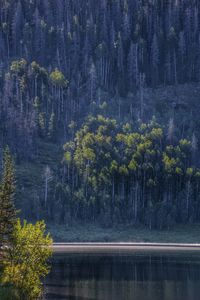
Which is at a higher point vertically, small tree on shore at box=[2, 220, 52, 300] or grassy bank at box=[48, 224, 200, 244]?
small tree on shore at box=[2, 220, 52, 300]

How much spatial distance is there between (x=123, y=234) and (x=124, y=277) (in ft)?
241

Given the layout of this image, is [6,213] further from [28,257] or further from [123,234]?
[123,234]

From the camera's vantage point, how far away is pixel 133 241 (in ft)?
586

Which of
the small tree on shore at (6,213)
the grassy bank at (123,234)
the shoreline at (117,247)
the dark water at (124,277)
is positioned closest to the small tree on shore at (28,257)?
the small tree on shore at (6,213)

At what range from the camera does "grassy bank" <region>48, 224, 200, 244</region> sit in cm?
17975

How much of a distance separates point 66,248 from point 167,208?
42679 millimetres

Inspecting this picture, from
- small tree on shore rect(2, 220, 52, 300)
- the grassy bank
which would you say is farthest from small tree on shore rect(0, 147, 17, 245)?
the grassy bank

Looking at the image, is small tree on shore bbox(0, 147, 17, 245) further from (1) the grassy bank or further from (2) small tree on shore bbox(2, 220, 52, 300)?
(1) the grassy bank

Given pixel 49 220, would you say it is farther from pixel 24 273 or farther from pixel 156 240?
pixel 24 273

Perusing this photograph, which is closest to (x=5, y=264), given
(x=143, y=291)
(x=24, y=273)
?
(x=24, y=273)

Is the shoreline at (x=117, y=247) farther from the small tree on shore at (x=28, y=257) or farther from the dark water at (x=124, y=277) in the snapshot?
the small tree on shore at (x=28, y=257)

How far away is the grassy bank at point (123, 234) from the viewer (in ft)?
590

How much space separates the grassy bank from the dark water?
31185 millimetres

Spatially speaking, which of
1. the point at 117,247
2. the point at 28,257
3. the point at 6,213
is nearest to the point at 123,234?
the point at 117,247
